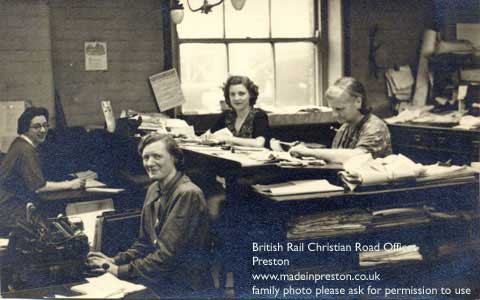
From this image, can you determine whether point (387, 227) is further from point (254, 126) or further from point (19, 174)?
point (19, 174)

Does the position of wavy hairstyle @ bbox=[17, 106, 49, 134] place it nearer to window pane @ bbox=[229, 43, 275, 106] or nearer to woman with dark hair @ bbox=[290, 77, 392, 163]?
woman with dark hair @ bbox=[290, 77, 392, 163]

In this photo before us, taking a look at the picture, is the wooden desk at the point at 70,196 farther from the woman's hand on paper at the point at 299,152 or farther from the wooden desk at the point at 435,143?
the wooden desk at the point at 435,143

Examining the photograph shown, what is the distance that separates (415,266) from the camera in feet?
9.81

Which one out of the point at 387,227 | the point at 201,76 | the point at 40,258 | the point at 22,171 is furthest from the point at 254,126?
the point at 40,258

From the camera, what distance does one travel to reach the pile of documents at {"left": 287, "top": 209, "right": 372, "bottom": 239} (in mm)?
2764

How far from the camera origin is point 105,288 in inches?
88.8

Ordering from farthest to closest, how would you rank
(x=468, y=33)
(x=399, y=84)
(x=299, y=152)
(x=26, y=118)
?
(x=399, y=84) < (x=468, y=33) < (x=26, y=118) < (x=299, y=152)

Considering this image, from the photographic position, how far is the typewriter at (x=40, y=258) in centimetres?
235

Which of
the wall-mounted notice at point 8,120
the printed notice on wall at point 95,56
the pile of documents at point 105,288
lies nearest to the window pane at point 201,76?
the printed notice on wall at point 95,56

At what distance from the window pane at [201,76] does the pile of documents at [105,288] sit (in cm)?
324

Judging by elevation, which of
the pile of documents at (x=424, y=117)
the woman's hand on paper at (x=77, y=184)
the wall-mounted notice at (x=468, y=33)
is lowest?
the woman's hand on paper at (x=77, y=184)

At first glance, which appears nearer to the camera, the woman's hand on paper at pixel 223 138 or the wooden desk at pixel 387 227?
the wooden desk at pixel 387 227

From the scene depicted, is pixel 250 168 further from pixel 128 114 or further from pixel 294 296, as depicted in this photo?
pixel 128 114

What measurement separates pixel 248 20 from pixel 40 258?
3.87 m
